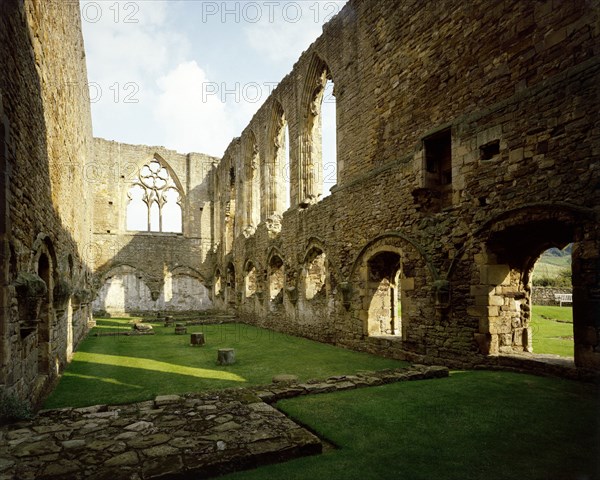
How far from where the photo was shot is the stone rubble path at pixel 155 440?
123 inches

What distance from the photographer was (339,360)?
8.37 meters

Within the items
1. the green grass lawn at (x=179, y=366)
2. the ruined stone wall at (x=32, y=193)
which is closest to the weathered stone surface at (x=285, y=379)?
the green grass lawn at (x=179, y=366)

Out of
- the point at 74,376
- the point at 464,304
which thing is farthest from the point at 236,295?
the point at 464,304

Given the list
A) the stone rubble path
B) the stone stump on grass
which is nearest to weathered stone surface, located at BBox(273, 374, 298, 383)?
the stone rubble path

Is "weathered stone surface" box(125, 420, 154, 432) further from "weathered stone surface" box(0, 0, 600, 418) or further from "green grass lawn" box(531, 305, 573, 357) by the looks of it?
"green grass lawn" box(531, 305, 573, 357)

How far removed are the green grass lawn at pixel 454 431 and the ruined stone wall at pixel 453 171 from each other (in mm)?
1178

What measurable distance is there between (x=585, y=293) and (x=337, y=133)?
791 centimetres

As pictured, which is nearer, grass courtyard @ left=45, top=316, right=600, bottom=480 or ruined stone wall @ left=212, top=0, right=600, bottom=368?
grass courtyard @ left=45, top=316, right=600, bottom=480

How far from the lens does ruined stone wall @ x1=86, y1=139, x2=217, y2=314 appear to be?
22.8m

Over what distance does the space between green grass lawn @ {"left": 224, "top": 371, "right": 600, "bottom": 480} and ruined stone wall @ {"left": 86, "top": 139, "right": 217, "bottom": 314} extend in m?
20.3

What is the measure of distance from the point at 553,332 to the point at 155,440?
421 inches

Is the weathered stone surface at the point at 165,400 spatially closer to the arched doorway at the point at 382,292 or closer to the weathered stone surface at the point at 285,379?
the weathered stone surface at the point at 285,379

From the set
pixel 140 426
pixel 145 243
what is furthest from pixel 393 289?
pixel 145 243

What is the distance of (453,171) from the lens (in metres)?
7.39
